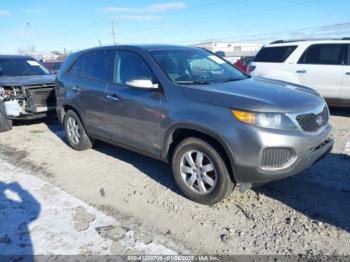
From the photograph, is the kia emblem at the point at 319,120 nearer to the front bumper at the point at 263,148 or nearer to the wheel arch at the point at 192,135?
the front bumper at the point at 263,148

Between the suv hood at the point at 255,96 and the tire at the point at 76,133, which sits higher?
the suv hood at the point at 255,96

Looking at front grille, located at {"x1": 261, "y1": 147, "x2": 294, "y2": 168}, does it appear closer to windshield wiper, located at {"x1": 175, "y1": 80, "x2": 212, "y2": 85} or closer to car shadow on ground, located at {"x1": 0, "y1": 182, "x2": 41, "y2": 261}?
windshield wiper, located at {"x1": 175, "y1": 80, "x2": 212, "y2": 85}

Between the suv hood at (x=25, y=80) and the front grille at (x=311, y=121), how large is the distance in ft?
20.5

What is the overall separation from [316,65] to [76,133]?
568 centimetres

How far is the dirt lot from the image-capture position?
10.4 feet

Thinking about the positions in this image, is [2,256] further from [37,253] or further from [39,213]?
[39,213]

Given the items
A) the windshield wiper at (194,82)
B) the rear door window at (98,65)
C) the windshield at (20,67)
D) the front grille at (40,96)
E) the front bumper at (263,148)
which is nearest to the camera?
the front bumper at (263,148)

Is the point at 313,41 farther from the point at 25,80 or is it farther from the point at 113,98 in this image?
the point at 25,80

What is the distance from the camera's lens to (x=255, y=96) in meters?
3.53

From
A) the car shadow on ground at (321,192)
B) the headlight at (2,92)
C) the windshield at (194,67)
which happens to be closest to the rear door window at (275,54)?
the windshield at (194,67)

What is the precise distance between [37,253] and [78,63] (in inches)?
138

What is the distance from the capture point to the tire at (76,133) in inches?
228

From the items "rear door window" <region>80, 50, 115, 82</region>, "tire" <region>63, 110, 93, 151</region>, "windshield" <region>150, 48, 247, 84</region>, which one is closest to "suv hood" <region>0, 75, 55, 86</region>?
"tire" <region>63, 110, 93, 151</region>

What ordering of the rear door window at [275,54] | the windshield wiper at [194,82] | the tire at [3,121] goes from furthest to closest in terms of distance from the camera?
1. the rear door window at [275,54]
2. the tire at [3,121]
3. the windshield wiper at [194,82]
